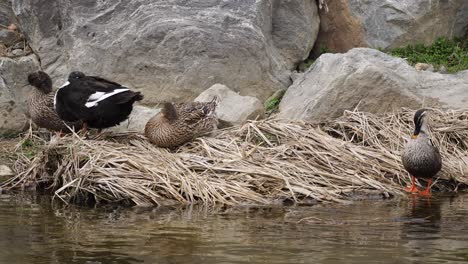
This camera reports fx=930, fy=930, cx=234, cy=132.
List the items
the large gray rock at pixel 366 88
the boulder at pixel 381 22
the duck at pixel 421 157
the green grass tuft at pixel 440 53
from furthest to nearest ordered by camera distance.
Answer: the boulder at pixel 381 22
the green grass tuft at pixel 440 53
the large gray rock at pixel 366 88
the duck at pixel 421 157

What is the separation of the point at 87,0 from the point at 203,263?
670 cm

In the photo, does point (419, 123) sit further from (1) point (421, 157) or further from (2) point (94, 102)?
(2) point (94, 102)

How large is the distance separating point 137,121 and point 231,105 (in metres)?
1.21

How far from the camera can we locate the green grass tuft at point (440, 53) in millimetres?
13508

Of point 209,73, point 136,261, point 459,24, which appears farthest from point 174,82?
point 136,261

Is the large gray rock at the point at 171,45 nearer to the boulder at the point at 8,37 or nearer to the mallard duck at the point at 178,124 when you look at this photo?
the boulder at the point at 8,37

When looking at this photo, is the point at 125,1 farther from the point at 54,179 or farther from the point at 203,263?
the point at 203,263

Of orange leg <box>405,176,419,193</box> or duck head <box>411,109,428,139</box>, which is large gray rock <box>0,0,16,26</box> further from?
orange leg <box>405,176,419,193</box>

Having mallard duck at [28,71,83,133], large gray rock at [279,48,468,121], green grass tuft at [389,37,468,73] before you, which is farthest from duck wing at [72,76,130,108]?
green grass tuft at [389,37,468,73]

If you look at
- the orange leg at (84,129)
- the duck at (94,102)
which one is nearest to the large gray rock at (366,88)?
the duck at (94,102)

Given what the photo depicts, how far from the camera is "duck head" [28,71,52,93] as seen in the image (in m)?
11.7

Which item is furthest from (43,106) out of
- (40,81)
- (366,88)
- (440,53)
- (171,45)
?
(440,53)

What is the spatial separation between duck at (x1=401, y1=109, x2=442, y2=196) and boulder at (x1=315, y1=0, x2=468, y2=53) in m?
3.69

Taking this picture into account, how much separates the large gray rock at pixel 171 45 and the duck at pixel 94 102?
154 cm
